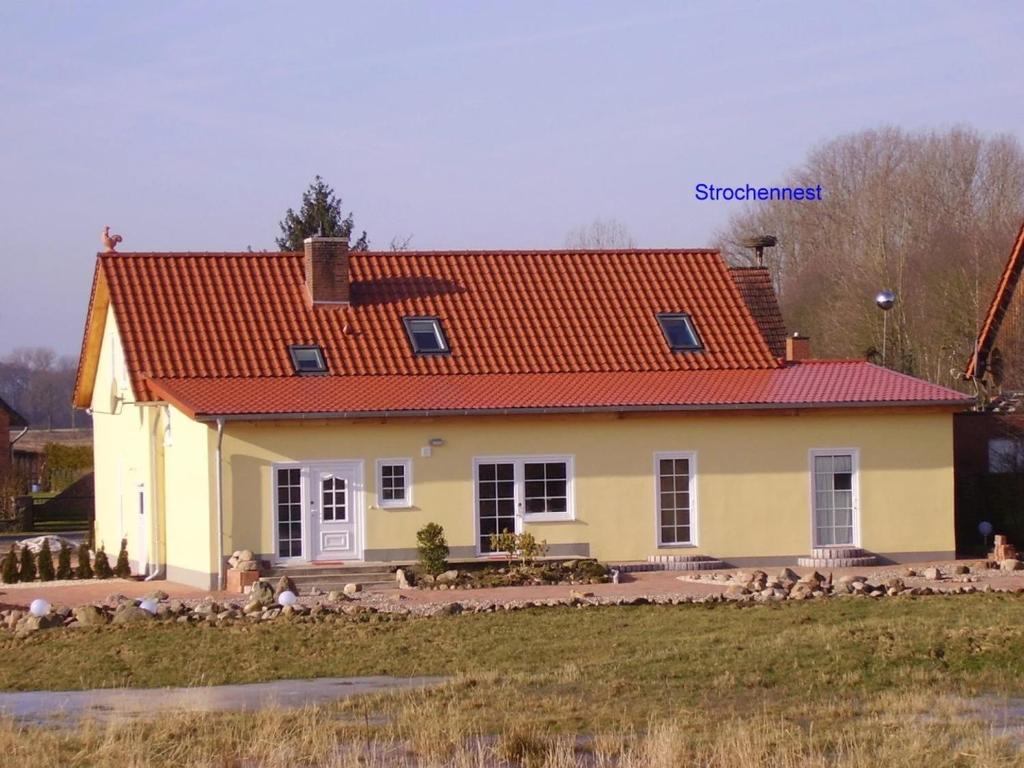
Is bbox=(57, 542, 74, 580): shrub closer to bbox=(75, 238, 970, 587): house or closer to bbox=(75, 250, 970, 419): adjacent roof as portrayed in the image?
bbox=(75, 238, 970, 587): house

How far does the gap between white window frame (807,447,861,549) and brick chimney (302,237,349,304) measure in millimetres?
9041

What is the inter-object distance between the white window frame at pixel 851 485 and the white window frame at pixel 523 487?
4.21 metres

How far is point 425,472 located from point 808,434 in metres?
6.71

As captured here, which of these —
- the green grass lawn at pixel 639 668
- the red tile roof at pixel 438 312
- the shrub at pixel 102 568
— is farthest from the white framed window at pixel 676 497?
the shrub at pixel 102 568

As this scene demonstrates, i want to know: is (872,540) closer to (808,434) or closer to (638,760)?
(808,434)

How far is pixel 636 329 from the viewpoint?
103 ft

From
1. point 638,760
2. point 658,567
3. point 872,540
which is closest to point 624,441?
point 658,567

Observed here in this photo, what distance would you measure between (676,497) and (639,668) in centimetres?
1272

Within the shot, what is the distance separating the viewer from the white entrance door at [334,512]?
27094 mm

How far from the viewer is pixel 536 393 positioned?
93.4 feet

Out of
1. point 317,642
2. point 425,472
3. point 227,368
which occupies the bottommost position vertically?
point 317,642

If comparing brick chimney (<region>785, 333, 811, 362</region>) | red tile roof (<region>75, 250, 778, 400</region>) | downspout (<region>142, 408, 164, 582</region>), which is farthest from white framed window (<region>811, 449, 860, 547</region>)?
downspout (<region>142, 408, 164, 582</region>)

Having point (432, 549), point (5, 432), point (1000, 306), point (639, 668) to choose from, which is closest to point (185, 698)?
point (639, 668)

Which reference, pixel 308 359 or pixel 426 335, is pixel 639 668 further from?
pixel 426 335
